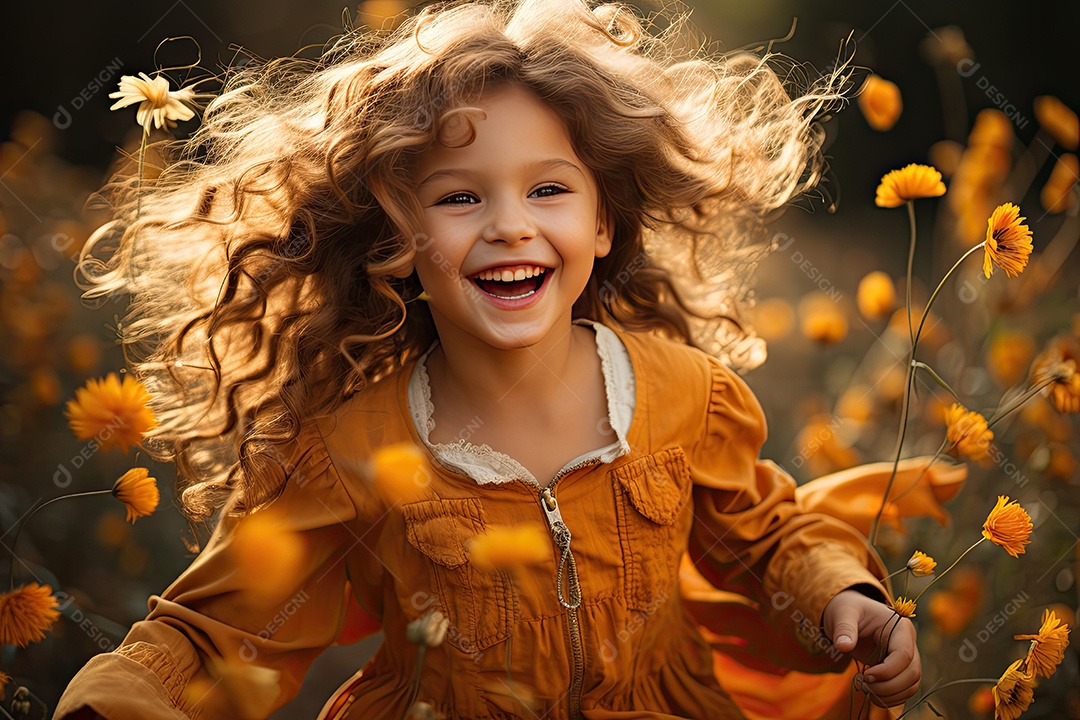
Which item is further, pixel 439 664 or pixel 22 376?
pixel 22 376

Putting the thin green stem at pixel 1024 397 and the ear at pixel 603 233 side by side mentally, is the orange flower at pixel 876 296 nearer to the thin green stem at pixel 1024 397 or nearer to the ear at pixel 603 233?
the thin green stem at pixel 1024 397

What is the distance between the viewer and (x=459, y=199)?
118 cm

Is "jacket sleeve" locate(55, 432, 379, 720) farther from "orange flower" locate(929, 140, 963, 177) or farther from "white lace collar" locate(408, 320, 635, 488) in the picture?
"orange flower" locate(929, 140, 963, 177)

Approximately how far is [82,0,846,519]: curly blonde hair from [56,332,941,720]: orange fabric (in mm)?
103

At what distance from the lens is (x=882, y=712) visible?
1.30 metres

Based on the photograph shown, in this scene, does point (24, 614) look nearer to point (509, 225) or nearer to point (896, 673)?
point (509, 225)

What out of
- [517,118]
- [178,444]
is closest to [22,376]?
[178,444]

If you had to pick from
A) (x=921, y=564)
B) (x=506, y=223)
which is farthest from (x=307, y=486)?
(x=921, y=564)

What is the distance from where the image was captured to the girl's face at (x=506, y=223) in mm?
1154

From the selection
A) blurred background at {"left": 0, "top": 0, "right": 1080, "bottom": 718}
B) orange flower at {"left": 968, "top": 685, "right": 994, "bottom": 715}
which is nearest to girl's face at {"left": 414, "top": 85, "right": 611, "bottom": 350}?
blurred background at {"left": 0, "top": 0, "right": 1080, "bottom": 718}

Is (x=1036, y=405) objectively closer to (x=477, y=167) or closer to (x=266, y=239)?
(x=477, y=167)

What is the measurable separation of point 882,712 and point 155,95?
1183 millimetres

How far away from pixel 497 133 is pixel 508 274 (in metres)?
0.16

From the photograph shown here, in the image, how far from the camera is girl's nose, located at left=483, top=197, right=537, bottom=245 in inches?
44.8
